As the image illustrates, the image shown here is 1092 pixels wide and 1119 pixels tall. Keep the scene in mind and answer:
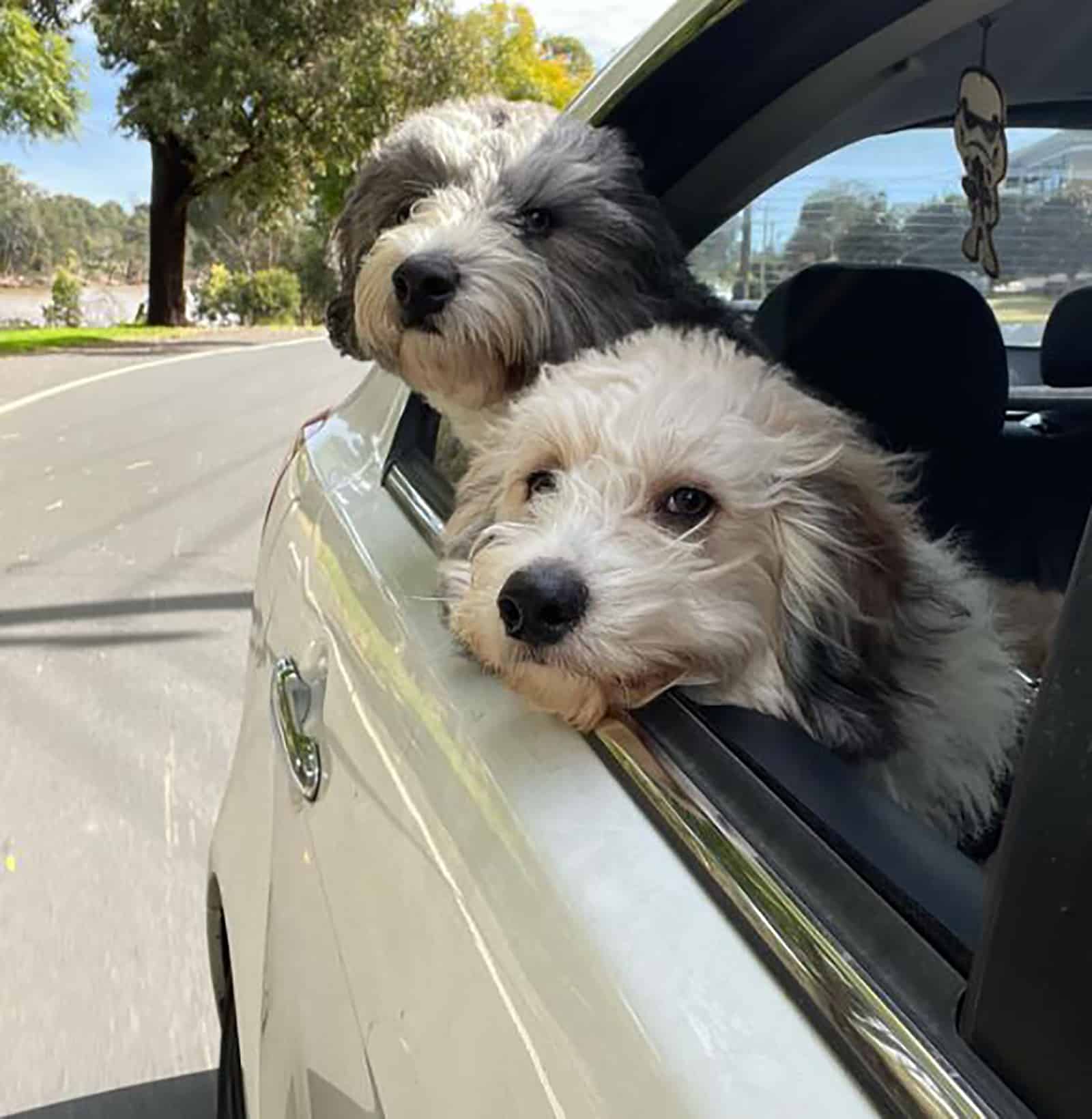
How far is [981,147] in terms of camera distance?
9.89 ft

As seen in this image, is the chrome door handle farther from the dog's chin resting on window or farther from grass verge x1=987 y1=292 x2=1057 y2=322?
grass verge x1=987 y1=292 x2=1057 y2=322

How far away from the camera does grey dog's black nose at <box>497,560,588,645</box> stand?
1.66m

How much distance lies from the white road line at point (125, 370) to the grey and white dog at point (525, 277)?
44.6ft

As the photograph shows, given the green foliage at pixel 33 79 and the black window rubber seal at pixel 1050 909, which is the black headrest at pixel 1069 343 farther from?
the green foliage at pixel 33 79

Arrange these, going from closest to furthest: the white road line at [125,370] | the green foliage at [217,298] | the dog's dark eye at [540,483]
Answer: the dog's dark eye at [540,483], the white road line at [125,370], the green foliage at [217,298]

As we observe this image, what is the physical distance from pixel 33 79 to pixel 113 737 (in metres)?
19.7

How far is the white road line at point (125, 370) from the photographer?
54.2 ft

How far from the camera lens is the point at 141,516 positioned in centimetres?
1001

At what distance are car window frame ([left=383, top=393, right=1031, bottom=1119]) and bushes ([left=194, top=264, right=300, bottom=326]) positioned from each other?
144ft

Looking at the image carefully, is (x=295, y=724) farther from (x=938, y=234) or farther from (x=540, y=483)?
(x=938, y=234)

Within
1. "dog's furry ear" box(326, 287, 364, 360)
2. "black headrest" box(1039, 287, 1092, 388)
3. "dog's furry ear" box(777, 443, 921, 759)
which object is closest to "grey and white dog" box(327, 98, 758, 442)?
"dog's furry ear" box(326, 287, 364, 360)

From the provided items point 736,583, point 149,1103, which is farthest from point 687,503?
point 149,1103

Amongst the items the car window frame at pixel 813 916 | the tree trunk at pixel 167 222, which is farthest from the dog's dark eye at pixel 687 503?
the tree trunk at pixel 167 222

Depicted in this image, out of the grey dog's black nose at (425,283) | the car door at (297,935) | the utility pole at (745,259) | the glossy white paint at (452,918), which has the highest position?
the utility pole at (745,259)
